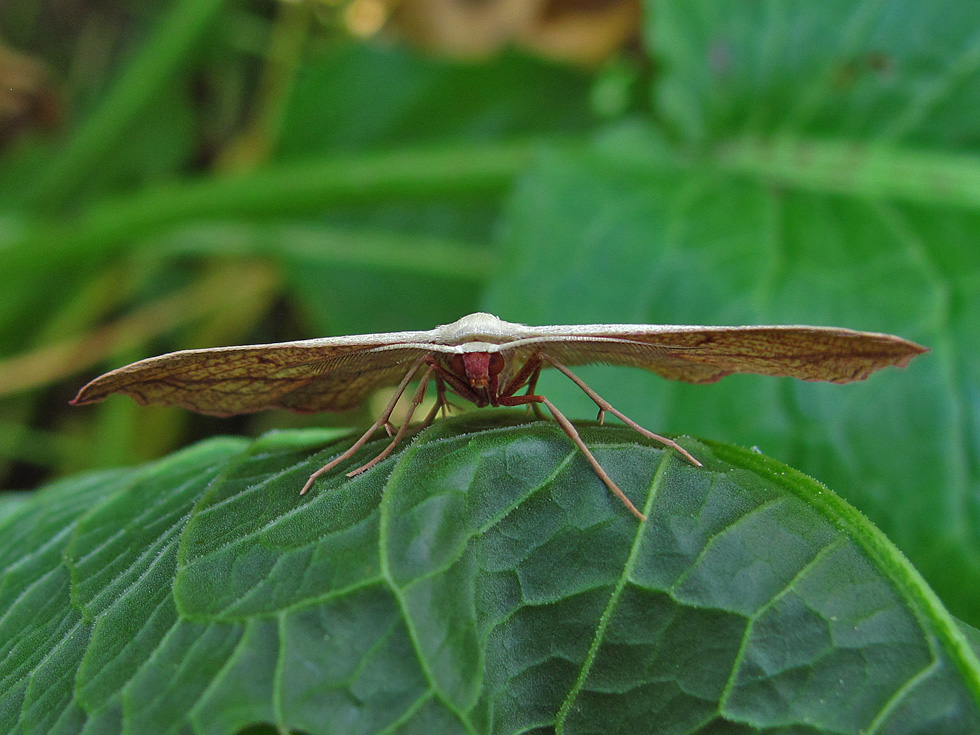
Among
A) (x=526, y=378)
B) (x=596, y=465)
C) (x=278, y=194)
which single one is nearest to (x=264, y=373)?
(x=526, y=378)

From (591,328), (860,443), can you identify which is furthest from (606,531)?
(860,443)

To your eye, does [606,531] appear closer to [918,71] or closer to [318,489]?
[318,489]

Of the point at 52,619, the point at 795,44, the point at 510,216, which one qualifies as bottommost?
the point at 52,619

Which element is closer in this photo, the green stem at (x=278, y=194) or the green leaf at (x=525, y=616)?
the green leaf at (x=525, y=616)

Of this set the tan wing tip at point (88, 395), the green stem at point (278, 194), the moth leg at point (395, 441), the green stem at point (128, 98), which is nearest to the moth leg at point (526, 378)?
the moth leg at point (395, 441)

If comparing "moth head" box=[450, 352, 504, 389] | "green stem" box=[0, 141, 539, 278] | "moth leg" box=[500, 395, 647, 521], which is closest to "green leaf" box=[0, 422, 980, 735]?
"moth leg" box=[500, 395, 647, 521]

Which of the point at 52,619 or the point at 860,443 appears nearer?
the point at 52,619

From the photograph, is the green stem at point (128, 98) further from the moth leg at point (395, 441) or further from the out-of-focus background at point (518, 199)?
the moth leg at point (395, 441)
